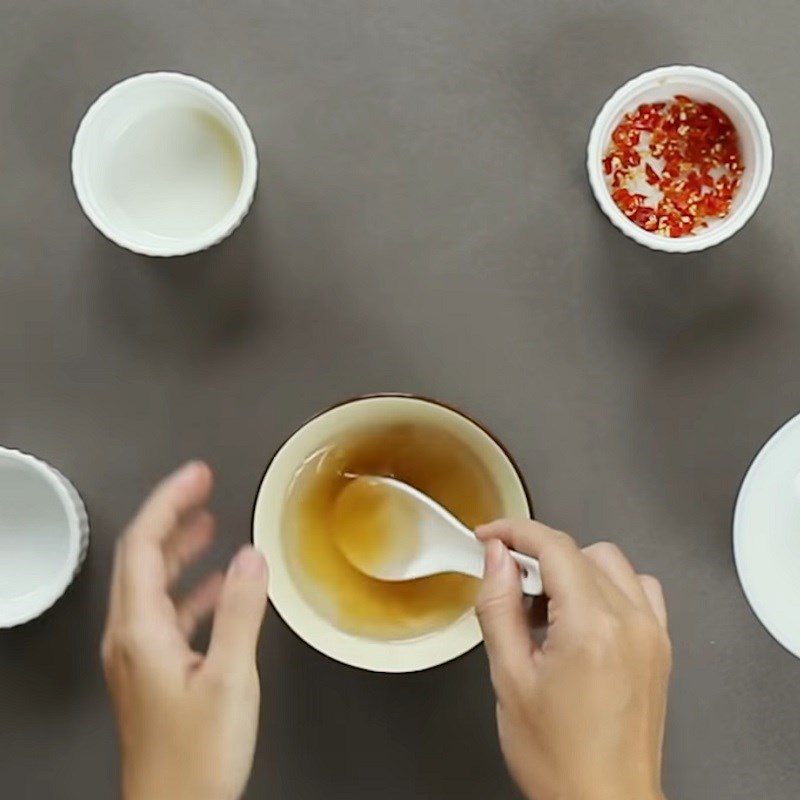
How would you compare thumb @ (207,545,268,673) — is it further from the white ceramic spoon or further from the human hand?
the white ceramic spoon

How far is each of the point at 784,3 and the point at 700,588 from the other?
44cm

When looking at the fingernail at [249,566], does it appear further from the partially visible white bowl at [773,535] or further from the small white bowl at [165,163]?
the partially visible white bowl at [773,535]

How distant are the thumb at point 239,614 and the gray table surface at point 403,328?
6.1 inches

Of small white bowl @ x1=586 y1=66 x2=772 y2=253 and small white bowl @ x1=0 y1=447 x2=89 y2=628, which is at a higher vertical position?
small white bowl @ x1=586 y1=66 x2=772 y2=253

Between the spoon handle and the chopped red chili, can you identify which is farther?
the chopped red chili

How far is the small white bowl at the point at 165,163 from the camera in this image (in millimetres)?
831

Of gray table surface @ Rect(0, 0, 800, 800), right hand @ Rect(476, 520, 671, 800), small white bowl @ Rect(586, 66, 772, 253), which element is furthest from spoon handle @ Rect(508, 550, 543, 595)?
small white bowl @ Rect(586, 66, 772, 253)

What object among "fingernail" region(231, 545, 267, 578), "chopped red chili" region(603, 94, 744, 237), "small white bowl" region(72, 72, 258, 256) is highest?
"chopped red chili" region(603, 94, 744, 237)

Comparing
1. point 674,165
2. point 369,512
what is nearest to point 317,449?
Result: point 369,512

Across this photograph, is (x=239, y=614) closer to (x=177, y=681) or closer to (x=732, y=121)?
(x=177, y=681)

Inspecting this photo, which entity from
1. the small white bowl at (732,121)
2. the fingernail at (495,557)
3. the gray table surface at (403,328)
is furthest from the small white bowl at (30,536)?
the small white bowl at (732,121)

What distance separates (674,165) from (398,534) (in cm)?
34

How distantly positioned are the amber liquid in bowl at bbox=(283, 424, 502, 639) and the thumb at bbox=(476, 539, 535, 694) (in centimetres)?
11

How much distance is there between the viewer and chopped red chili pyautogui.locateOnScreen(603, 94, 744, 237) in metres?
0.86
